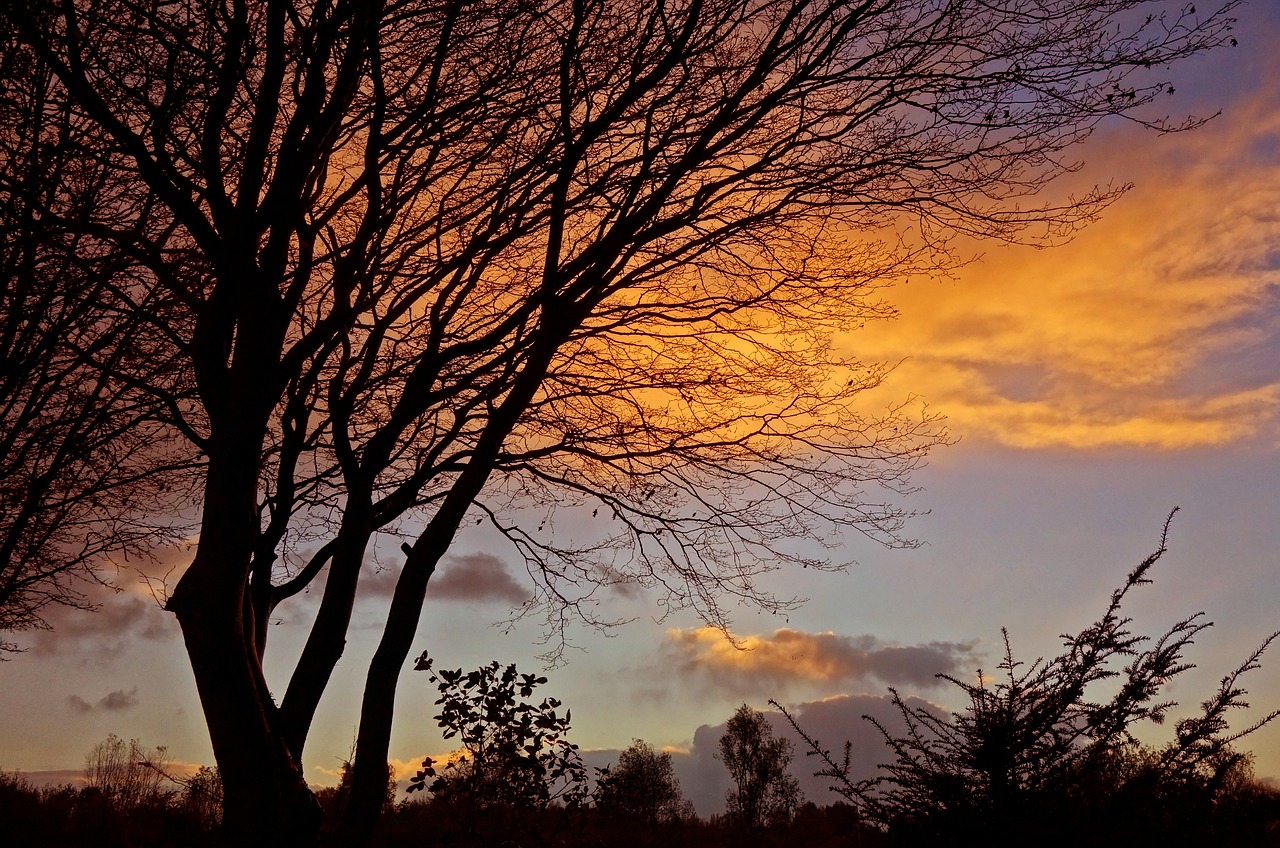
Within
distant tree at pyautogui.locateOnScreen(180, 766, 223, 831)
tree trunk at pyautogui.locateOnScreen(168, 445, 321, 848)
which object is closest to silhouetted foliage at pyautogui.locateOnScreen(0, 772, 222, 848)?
distant tree at pyautogui.locateOnScreen(180, 766, 223, 831)

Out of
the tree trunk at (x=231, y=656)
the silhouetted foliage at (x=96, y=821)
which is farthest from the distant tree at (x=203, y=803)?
the tree trunk at (x=231, y=656)

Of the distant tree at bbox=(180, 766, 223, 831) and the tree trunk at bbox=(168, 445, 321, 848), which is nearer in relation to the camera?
the tree trunk at bbox=(168, 445, 321, 848)

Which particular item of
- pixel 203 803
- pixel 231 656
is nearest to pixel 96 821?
pixel 203 803

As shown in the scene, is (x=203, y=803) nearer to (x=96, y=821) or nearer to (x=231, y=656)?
(x=96, y=821)

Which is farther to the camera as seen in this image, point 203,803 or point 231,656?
point 203,803

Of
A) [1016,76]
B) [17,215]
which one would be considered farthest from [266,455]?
[1016,76]

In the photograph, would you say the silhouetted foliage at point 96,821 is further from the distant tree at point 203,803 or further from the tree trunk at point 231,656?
the tree trunk at point 231,656

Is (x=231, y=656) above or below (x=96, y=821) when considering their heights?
above

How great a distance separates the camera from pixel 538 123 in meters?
7.65

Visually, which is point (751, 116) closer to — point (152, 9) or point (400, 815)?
point (152, 9)

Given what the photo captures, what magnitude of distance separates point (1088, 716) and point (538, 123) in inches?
225

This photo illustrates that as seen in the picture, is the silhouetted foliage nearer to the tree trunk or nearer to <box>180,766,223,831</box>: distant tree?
<box>180,766,223,831</box>: distant tree

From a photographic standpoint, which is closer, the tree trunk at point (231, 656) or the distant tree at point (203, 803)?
the tree trunk at point (231, 656)

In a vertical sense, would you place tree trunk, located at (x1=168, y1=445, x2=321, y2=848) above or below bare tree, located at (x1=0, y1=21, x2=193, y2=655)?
below
